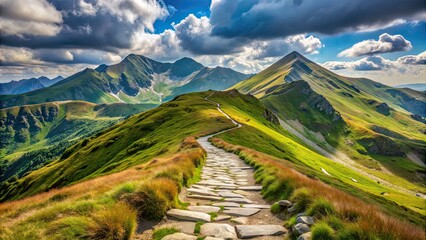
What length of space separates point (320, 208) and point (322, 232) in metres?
1.93

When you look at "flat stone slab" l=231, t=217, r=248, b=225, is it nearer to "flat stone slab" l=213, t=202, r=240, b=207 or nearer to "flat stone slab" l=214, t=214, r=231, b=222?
"flat stone slab" l=214, t=214, r=231, b=222

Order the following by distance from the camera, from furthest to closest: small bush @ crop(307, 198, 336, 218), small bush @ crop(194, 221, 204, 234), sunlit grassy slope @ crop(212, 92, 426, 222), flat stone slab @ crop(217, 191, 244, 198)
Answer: sunlit grassy slope @ crop(212, 92, 426, 222) → flat stone slab @ crop(217, 191, 244, 198) → small bush @ crop(194, 221, 204, 234) → small bush @ crop(307, 198, 336, 218)

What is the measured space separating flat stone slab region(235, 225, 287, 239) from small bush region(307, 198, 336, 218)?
113 cm

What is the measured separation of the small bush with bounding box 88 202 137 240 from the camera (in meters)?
7.18

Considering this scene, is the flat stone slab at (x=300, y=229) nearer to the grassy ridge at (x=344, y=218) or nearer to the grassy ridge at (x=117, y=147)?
the grassy ridge at (x=344, y=218)

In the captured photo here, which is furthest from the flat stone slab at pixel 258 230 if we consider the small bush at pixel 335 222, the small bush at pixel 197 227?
the small bush at pixel 335 222

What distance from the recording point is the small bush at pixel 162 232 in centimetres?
812

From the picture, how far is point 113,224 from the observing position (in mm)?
7398

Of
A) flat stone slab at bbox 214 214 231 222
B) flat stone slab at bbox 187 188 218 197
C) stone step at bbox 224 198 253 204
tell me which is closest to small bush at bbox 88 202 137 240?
flat stone slab at bbox 214 214 231 222

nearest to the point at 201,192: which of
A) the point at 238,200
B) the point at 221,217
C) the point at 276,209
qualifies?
the point at 238,200

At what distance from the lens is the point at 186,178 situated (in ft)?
52.3

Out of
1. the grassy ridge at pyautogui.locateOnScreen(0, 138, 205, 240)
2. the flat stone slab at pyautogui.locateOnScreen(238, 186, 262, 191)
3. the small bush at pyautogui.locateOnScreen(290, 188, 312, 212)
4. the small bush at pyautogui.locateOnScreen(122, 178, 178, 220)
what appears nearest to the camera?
the grassy ridge at pyautogui.locateOnScreen(0, 138, 205, 240)

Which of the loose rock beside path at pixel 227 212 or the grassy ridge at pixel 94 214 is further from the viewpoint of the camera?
the loose rock beside path at pixel 227 212

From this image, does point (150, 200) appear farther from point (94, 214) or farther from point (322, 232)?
point (322, 232)
